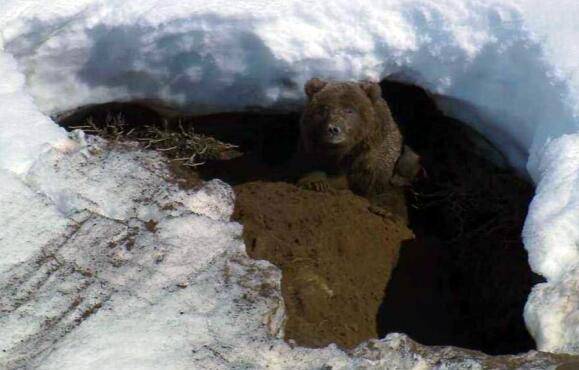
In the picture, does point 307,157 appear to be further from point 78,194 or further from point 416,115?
point 78,194

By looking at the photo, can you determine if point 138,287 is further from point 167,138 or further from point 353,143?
point 353,143

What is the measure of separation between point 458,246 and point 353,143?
982mm

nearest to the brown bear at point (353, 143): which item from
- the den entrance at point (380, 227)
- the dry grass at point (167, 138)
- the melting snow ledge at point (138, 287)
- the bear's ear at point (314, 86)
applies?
the bear's ear at point (314, 86)

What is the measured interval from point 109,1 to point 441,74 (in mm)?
2170

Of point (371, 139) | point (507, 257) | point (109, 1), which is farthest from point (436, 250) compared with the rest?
point (109, 1)

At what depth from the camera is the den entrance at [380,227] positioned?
15.6 ft

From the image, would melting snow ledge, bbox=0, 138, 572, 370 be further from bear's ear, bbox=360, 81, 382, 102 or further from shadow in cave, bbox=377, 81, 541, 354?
bear's ear, bbox=360, 81, 382, 102

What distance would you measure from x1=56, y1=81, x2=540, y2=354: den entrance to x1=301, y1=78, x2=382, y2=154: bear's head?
357mm

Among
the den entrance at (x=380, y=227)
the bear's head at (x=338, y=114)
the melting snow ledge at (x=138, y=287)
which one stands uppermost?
the bear's head at (x=338, y=114)

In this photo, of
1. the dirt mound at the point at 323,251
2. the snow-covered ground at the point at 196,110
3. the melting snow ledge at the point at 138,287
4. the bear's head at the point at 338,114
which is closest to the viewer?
the melting snow ledge at the point at 138,287

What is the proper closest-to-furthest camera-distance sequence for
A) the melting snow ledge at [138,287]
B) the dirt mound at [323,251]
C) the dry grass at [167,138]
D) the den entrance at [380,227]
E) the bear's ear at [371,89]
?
the melting snow ledge at [138,287], the dirt mound at [323,251], the den entrance at [380,227], the bear's ear at [371,89], the dry grass at [167,138]

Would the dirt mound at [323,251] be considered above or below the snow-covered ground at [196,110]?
below

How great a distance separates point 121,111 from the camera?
19.2 ft

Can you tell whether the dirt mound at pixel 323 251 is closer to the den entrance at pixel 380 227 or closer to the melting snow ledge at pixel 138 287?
the den entrance at pixel 380 227
